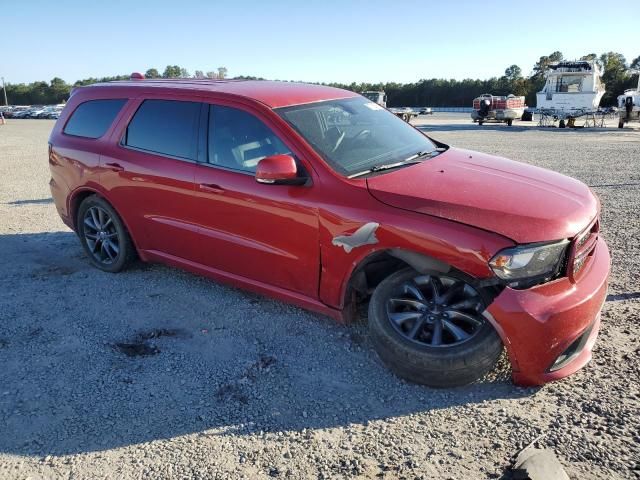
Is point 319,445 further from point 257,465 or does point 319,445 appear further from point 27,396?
point 27,396

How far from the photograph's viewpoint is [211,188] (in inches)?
154

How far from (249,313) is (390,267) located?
1.32 meters

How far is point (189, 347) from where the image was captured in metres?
3.66

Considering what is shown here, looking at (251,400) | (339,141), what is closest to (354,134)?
(339,141)

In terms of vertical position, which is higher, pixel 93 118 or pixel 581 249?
pixel 93 118

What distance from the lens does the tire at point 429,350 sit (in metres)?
2.93

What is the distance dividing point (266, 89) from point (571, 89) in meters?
30.9

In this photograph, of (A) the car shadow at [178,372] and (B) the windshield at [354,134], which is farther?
(B) the windshield at [354,134]

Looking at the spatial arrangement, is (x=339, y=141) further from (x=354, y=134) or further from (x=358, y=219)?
(x=358, y=219)

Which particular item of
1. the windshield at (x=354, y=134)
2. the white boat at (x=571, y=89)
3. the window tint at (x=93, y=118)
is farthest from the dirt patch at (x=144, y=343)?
the white boat at (x=571, y=89)

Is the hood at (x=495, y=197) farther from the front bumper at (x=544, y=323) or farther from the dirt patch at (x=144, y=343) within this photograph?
the dirt patch at (x=144, y=343)

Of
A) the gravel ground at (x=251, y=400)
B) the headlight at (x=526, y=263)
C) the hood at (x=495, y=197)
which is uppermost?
the hood at (x=495, y=197)

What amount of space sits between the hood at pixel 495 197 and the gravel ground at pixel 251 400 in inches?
38.3

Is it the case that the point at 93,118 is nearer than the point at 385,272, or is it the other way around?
the point at 385,272
